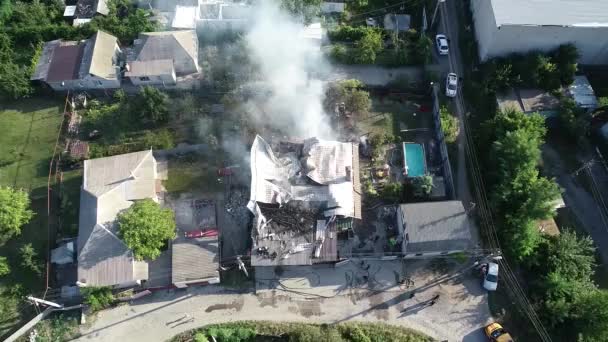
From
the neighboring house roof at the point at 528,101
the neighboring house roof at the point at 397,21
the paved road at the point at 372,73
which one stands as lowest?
the neighboring house roof at the point at 528,101

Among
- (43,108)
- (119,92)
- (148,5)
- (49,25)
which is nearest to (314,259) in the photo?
(119,92)

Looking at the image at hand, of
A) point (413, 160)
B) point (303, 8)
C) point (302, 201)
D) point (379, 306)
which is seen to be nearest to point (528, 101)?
point (413, 160)

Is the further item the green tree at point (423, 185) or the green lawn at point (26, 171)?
the green tree at point (423, 185)

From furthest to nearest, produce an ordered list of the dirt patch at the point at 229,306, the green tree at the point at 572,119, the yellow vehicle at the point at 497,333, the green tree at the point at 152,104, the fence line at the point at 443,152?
the green tree at the point at 152,104 → the green tree at the point at 572,119 → the fence line at the point at 443,152 → the dirt patch at the point at 229,306 → the yellow vehicle at the point at 497,333

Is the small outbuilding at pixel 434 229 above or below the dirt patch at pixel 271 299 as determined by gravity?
above

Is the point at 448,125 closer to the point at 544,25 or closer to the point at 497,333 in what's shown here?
the point at 544,25

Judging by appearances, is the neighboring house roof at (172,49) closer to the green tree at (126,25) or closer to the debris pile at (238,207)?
the green tree at (126,25)

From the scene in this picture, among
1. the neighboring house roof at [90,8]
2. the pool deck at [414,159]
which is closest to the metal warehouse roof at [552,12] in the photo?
the pool deck at [414,159]
